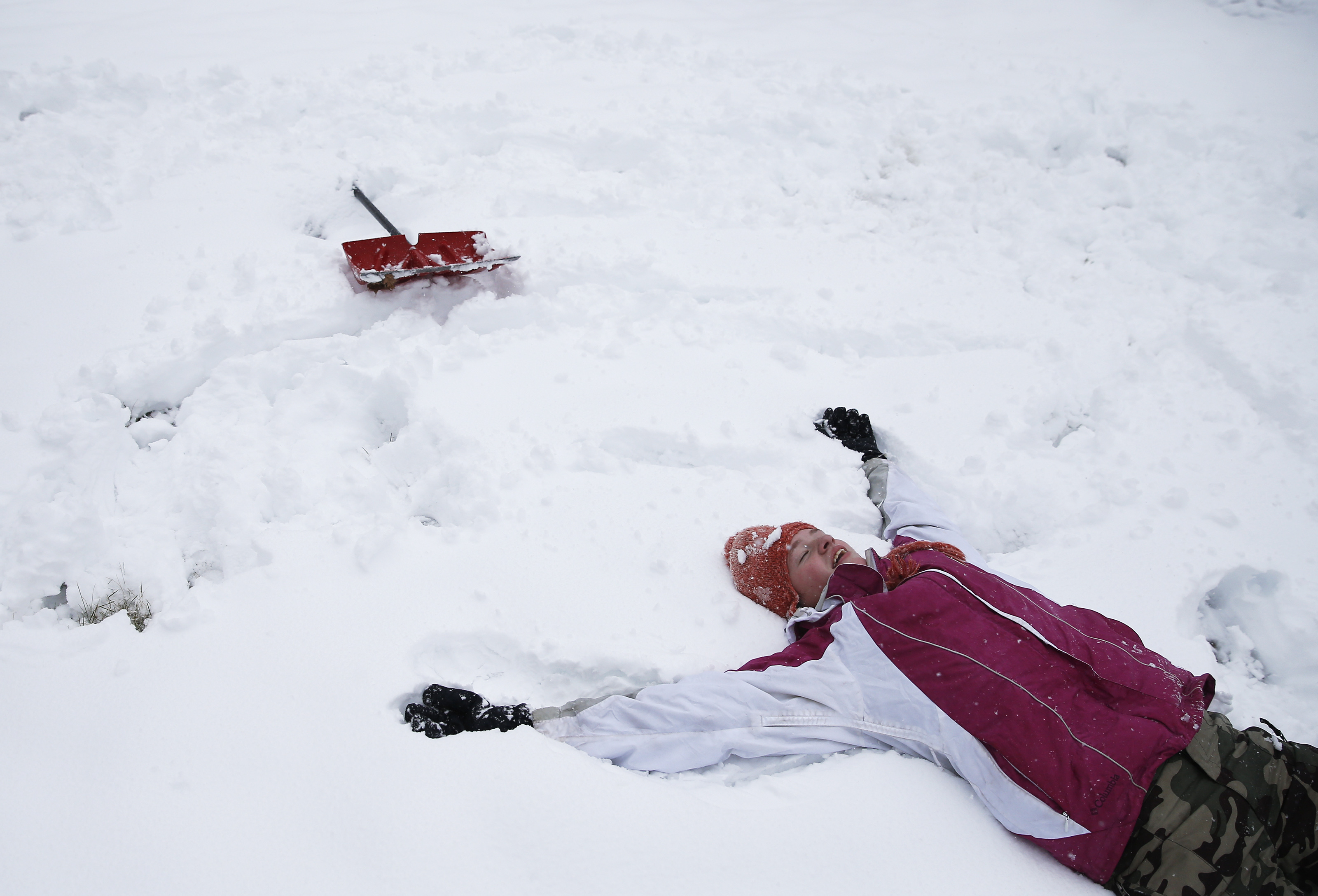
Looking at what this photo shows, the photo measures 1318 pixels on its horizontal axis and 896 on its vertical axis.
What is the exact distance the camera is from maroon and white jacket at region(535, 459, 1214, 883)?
6.23 feet

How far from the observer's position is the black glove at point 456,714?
195 cm

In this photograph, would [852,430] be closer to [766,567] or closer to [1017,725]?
[766,567]

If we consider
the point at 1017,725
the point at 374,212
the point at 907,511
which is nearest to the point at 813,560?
the point at 907,511

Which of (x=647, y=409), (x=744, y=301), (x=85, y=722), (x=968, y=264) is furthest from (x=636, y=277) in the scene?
(x=85, y=722)

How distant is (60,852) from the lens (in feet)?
5.08

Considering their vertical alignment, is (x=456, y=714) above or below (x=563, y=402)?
below

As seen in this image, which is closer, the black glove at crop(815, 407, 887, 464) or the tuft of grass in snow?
the tuft of grass in snow

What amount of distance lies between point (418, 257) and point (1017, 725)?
335cm

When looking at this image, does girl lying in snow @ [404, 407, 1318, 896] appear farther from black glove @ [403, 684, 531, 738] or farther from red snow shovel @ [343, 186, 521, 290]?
red snow shovel @ [343, 186, 521, 290]

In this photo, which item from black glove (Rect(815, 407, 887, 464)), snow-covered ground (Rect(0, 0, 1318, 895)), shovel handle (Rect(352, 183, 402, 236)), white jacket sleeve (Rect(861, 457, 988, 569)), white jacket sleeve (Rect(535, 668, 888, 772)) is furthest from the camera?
shovel handle (Rect(352, 183, 402, 236))

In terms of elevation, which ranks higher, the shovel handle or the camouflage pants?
the shovel handle

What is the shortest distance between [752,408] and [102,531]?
2516 millimetres

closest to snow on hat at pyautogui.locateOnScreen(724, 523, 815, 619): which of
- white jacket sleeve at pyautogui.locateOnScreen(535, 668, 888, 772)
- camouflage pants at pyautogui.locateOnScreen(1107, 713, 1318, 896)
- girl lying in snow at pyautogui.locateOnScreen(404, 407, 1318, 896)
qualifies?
girl lying in snow at pyautogui.locateOnScreen(404, 407, 1318, 896)

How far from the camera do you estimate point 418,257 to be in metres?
3.64
